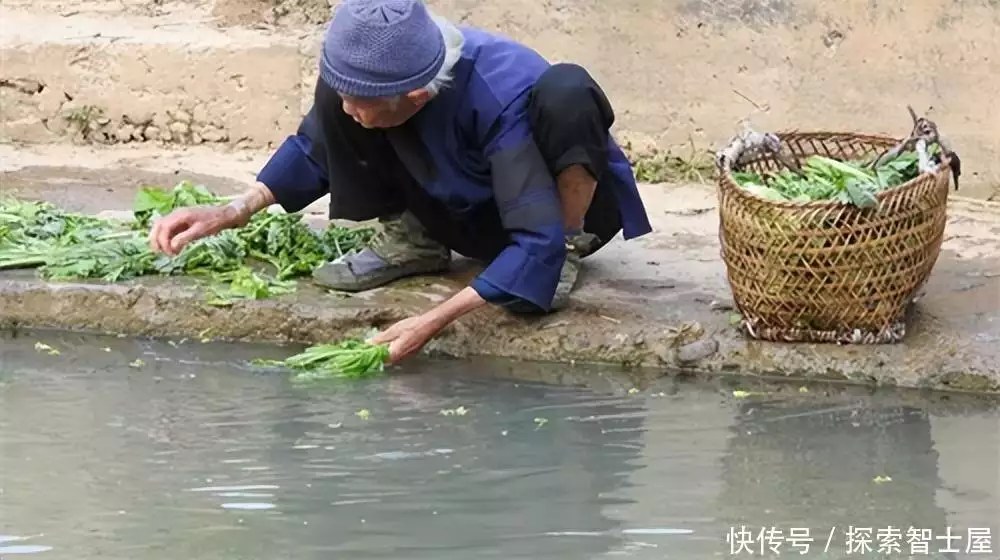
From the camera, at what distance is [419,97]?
418 cm

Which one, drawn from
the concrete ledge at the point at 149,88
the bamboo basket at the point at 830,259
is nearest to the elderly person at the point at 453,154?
the bamboo basket at the point at 830,259

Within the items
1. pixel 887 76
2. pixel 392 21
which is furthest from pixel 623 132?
pixel 392 21

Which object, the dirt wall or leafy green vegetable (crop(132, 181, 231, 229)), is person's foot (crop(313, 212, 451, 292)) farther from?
the dirt wall

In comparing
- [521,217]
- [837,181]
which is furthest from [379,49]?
[837,181]

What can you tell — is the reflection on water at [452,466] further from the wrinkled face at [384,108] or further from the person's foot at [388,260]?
the wrinkled face at [384,108]

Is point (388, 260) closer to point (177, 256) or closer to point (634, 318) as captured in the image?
point (177, 256)

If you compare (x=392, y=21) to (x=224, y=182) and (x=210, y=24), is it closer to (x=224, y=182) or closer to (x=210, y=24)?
(x=224, y=182)

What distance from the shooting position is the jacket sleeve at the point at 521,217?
4.29 metres

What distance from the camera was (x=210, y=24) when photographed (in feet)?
25.5

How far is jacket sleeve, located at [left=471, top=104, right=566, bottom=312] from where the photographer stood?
429 cm

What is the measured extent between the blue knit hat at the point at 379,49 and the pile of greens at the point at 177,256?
3.60 feet

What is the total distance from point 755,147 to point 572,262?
72 centimetres

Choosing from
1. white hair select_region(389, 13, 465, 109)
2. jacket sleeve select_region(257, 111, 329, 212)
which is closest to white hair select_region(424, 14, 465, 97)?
white hair select_region(389, 13, 465, 109)

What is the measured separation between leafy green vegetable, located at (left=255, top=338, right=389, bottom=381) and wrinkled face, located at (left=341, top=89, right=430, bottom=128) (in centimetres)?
69
